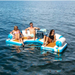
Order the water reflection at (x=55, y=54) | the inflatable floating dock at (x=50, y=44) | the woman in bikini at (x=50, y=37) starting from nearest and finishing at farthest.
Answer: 1. the water reflection at (x=55, y=54)
2. the inflatable floating dock at (x=50, y=44)
3. the woman in bikini at (x=50, y=37)

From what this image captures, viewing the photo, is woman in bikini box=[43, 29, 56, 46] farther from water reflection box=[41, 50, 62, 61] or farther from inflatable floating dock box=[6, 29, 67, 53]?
water reflection box=[41, 50, 62, 61]

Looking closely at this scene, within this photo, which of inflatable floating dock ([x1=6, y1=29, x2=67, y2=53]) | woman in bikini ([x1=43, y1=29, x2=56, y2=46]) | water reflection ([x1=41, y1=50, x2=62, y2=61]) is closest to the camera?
water reflection ([x1=41, y1=50, x2=62, y2=61])

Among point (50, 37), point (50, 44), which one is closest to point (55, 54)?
point (50, 44)

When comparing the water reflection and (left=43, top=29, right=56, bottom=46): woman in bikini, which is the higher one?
(left=43, top=29, right=56, bottom=46): woman in bikini

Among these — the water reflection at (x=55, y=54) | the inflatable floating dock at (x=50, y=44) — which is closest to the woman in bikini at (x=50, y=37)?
the inflatable floating dock at (x=50, y=44)

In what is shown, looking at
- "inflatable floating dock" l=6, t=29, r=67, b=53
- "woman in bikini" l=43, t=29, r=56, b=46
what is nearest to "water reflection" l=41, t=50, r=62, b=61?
"inflatable floating dock" l=6, t=29, r=67, b=53

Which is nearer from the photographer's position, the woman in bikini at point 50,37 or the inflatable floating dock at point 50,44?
the inflatable floating dock at point 50,44

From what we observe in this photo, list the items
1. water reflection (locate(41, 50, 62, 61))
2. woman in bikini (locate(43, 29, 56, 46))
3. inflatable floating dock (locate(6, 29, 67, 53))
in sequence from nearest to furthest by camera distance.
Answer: water reflection (locate(41, 50, 62, 61)), inflatable floating dock (locate(6, 29, 67, 53)), woman in bikini (locate(43, 29, 56, 46))

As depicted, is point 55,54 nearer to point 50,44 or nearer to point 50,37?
point 50,44

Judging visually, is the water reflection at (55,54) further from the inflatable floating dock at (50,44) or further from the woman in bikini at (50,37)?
the woman in bikini at (50,37)

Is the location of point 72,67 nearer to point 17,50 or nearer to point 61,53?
point 61,53

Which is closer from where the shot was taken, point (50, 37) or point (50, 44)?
point (50, 44)

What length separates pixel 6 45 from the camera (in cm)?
1117

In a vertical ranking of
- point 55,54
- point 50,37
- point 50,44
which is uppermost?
point 50,37
